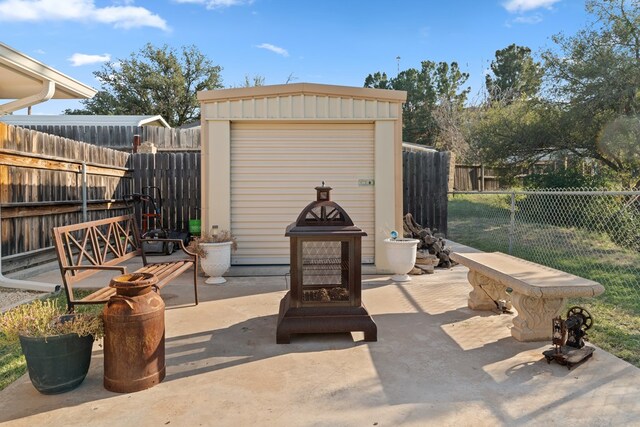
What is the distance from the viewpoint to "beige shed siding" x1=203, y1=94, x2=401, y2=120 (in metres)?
6.02

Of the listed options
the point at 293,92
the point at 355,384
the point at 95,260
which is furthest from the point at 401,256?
the point at 95,260

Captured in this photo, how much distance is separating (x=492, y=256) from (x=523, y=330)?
45.4 inches

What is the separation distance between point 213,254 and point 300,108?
2476 mm

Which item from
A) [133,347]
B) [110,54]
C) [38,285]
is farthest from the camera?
[110,54]

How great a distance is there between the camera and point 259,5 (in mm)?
11445

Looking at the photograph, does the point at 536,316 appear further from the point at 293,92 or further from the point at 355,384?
the point at 293,92

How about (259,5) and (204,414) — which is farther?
(259,5)

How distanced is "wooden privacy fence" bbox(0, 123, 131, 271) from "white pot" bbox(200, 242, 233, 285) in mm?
2717

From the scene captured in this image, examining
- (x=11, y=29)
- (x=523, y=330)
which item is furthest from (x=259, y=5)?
(x=11, y=29)

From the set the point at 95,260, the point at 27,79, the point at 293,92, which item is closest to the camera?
the point at 95,260

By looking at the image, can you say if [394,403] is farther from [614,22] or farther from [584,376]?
[614,22]

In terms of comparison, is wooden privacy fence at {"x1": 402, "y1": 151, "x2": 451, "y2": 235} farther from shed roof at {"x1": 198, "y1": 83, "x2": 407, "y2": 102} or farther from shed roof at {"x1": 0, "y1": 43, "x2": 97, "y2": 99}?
shed roof at {"x1": 0, "y1": 43, "x2": 97, "y2": 99}

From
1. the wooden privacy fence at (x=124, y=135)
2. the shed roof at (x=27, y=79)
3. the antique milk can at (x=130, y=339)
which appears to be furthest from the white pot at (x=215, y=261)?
the wooden privacy fence at (x=124, y=135)

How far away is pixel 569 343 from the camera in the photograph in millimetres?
3033
